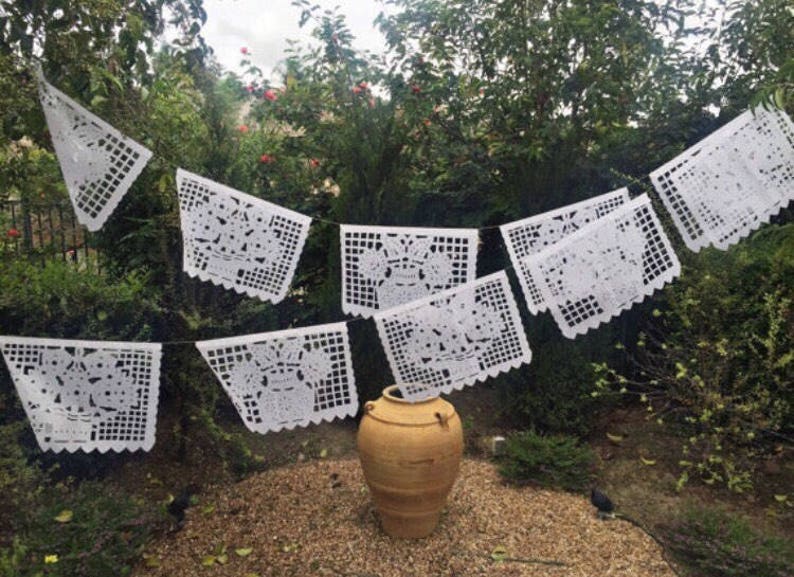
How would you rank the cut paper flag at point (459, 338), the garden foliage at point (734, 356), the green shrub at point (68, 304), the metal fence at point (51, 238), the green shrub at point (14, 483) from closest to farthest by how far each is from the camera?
the cut paper flag at point (459, 338) → the green shrub at point (14, 483) → the green shrub at point (68, 304) → the garden foliage at point (734, 356) → the metal fence at point (51, 238)

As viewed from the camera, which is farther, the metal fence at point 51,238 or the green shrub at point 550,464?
the metal fence at point 51,238

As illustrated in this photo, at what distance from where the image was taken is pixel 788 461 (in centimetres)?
407

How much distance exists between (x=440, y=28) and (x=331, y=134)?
3.67 ft

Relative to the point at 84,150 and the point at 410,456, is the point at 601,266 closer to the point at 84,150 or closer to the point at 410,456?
the point at 410,456

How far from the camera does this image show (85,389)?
2939mm

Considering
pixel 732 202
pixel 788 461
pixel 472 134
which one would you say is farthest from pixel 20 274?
pixel 788 461

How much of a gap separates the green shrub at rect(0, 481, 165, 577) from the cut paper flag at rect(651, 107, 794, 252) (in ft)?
9.59

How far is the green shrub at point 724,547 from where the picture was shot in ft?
9.80

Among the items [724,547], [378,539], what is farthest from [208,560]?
[724,547]

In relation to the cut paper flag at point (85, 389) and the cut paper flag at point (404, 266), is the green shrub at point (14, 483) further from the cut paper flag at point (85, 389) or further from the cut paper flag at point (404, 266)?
the cut paper flag at point (404, 266)

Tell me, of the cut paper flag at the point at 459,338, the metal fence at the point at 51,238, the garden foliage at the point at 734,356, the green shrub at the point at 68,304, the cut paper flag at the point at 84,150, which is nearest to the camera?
the cut paper flag at the point at 84,150

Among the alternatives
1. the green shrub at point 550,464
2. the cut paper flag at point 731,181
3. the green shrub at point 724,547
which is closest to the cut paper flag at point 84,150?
the cut paper flag at point 731,181

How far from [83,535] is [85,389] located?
68 centimetres

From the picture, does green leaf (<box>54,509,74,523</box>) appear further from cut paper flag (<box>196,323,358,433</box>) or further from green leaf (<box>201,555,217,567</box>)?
cut paper flag (<box>196,323,358,433</box>)
